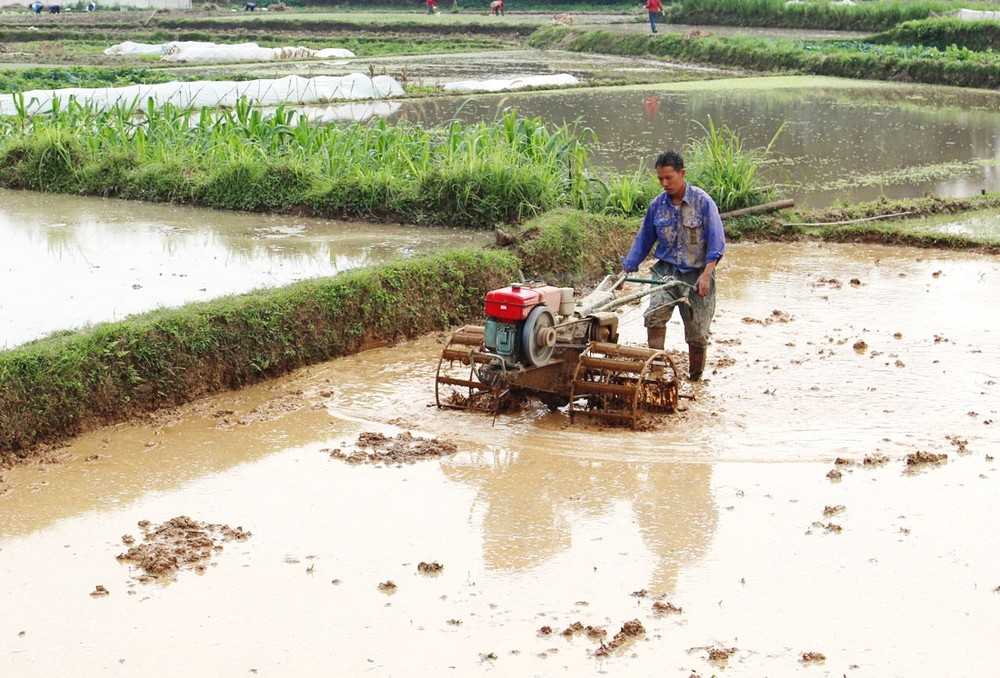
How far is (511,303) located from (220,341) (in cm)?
166

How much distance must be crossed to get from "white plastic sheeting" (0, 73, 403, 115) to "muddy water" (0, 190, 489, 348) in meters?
5.83

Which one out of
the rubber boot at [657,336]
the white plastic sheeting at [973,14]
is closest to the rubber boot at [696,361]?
the rubber boot at [657,336]

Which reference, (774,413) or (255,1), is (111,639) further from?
(255,1)

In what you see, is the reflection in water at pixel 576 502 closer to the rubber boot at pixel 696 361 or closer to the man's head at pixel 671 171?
the rubber boot at pixel 696 361

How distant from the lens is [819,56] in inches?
915

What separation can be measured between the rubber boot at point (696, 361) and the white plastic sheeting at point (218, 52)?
71.3 feet

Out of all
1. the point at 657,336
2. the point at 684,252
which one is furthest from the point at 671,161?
the point at 657,336

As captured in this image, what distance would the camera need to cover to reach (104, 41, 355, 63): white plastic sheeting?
26094 millimetres

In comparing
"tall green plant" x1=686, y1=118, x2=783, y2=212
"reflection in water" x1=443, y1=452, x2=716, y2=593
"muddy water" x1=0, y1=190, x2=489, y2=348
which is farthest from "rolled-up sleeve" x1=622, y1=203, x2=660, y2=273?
"tall green plant" x1=686, y1=118, x2=783, y2=212

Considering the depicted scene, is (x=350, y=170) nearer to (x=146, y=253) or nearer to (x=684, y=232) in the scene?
(x=146, y=253)

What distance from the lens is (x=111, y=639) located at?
3.58 meters

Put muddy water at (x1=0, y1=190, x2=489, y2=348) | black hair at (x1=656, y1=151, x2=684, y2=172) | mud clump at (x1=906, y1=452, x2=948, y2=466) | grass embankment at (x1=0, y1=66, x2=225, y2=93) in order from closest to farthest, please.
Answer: mud clump at (x1=906, y1=452, x2=948, y2=466)
black hair at (x1=656, y1=151, x2=684, y2=172)
muddy water at (x1=0, y1=190, x2=489, y2=348)
grass embankment at (x1=0, y1=66, x2=225, y2=93)

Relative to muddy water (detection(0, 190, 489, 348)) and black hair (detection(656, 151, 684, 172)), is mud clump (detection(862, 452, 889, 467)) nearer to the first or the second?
black hair (detection(656, 151, 684, 172))

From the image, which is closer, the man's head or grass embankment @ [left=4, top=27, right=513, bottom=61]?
the man's head
